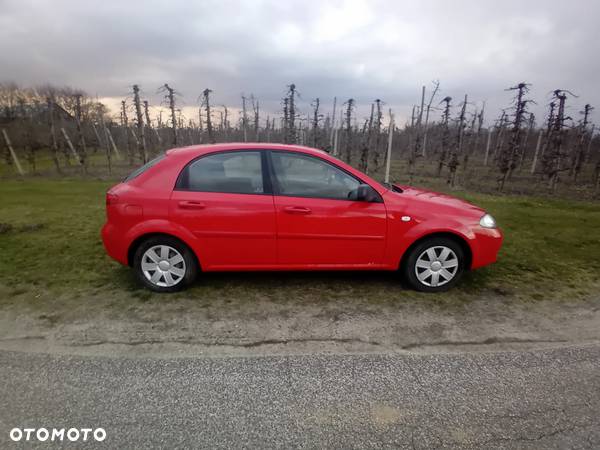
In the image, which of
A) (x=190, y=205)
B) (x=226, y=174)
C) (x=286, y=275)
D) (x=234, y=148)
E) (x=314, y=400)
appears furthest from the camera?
(x=286, y=275)

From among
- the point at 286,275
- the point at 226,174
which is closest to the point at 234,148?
the point at 226,174

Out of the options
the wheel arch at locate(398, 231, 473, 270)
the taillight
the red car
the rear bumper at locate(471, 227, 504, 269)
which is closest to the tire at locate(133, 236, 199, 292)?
the red car

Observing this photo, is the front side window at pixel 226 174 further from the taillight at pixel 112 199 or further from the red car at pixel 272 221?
the taillight at pixel 112 199

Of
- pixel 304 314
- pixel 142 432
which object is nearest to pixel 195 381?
pixel 142 432

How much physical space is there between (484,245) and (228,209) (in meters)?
2.91

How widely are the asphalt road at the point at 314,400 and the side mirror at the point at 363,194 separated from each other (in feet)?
5.26

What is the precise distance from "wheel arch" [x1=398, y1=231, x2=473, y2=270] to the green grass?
354 millimetres

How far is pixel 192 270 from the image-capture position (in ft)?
12.1

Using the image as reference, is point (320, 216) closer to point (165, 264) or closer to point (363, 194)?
point (363, 194)

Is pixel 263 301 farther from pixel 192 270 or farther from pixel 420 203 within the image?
pixel 420 203

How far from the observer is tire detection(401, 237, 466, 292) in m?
3.75

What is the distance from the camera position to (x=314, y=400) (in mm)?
2217

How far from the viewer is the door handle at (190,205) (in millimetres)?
3498

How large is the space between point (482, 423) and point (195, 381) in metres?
1.91
